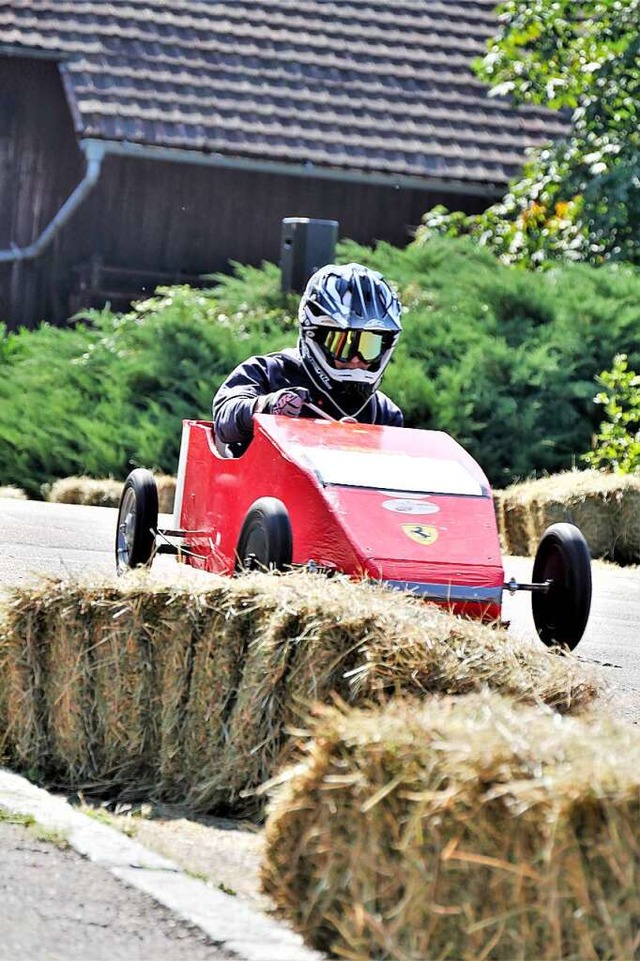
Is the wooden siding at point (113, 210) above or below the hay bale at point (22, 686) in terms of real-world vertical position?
above

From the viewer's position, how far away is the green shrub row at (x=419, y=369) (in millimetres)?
15453

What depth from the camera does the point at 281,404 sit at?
328 inches

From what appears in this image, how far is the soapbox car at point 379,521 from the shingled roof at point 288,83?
1374cm

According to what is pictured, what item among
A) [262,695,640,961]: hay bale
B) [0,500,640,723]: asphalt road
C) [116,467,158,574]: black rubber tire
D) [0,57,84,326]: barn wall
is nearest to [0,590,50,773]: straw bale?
[0,500,640,723]: asphalt road

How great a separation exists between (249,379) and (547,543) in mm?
1746

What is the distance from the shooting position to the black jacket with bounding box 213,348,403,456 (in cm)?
847

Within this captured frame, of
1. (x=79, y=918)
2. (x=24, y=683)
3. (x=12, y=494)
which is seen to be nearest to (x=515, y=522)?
(x=12, y=494)

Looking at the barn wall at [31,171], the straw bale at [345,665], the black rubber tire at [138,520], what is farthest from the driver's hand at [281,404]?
the barn wall at [31,171]

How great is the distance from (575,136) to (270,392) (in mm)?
12636

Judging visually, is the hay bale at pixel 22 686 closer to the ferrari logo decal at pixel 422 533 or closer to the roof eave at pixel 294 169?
the ferrari logo decal at pixel 422 533

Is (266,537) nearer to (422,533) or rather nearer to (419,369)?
(422,533)

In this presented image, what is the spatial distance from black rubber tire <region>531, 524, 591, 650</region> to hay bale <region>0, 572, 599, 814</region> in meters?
2.00

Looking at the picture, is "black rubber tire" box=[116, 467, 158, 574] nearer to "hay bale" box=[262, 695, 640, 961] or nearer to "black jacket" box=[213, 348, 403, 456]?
"black jacket" box=[213, 348, 403, 456]

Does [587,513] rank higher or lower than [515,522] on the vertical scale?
higher
